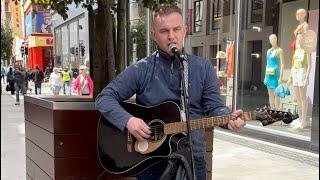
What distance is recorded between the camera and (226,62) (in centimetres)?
979

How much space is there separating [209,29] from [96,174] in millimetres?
7204

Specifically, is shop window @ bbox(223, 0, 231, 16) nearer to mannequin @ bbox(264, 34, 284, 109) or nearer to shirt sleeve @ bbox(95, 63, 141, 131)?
mannequin @ bbox(264, 34, 284, 109)

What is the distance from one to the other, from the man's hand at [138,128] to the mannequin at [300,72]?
19.0 ft

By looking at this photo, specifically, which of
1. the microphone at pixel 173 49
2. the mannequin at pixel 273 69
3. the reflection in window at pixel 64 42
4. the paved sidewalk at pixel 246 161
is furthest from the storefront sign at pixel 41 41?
the microphone at pixel 173 49

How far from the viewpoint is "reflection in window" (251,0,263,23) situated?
8.96 m

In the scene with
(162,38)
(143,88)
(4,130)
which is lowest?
(4,130)

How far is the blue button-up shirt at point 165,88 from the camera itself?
2.54 meters

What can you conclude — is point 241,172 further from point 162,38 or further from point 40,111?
point 162,38

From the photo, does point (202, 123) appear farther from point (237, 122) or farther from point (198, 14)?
point (198, 14)

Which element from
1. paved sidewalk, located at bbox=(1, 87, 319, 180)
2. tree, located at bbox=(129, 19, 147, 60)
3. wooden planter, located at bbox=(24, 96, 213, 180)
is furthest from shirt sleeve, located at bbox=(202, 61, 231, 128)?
tree, located at bbox=(129, 19, 147, 60)

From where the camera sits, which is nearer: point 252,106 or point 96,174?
point 96,174

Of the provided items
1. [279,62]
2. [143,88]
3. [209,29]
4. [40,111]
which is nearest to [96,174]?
[40,111]

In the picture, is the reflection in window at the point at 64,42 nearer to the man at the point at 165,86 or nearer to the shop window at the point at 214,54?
the shop window at the point at 214,54

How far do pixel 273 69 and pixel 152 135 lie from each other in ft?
21.3
